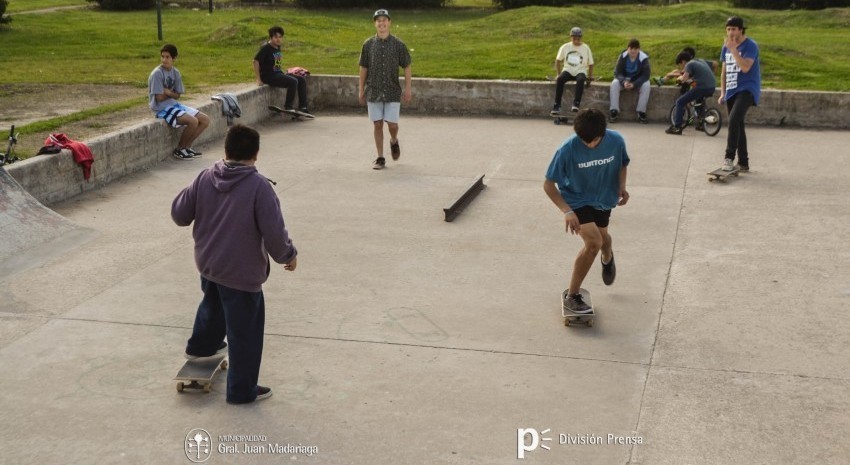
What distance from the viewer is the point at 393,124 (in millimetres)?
12203

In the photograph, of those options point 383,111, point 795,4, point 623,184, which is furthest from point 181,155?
point 795,4

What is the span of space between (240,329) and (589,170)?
2659 mm

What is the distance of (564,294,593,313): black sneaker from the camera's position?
276 inches

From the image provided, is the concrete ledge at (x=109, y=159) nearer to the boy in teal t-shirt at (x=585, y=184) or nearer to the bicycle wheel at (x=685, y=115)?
the boy in teal t-shirt at (x=585, y=184)

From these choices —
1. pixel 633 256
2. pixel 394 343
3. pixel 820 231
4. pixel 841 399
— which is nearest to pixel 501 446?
pixel 394 343

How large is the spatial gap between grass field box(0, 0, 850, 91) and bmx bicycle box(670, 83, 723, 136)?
2.12m

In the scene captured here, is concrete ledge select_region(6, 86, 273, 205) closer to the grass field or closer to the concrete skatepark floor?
the concrete skatepark floor

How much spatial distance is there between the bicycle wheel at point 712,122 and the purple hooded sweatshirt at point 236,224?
9.95 metres

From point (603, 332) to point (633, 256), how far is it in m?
1.91

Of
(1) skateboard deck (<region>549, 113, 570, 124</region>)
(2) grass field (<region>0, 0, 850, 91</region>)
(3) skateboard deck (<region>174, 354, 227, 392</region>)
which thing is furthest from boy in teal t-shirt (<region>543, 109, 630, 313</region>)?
(2) grass field (<region>0, 0, 850, 91</region>)

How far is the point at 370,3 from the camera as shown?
31.4 m

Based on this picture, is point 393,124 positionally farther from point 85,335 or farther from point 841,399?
point 841,399

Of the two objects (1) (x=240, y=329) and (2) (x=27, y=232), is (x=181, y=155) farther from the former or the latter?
(1) (x=240, y=329)

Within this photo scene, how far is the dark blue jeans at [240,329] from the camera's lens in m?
5.54
